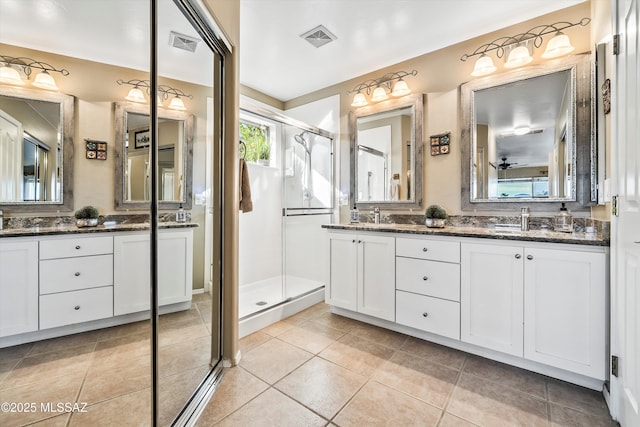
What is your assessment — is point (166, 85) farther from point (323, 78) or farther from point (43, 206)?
point (323, 78)

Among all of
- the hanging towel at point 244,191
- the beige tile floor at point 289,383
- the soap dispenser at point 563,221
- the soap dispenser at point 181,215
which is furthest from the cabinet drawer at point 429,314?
the soap dispenser at point 181,215

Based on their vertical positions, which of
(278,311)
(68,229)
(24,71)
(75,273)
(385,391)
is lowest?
(385,391)

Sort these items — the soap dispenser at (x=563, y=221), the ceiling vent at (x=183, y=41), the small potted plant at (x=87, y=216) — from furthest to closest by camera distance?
the soap dispenser at (x=563, y=221), the ceiling vent at (x=183, y=41), the small potted plant at (x=87, y=216)

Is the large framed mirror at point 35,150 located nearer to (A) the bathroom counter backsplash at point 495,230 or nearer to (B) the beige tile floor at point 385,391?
(B) the beige tile floor at point 385,391

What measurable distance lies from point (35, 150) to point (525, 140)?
2880 millimetres

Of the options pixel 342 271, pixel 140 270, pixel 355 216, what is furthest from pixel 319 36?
pixel 140 270

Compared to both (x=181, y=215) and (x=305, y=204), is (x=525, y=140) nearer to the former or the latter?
(x=305, y=204)

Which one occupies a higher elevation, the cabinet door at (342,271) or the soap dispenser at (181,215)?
the soap dispenser at (181,215)

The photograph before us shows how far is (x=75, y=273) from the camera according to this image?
101cm

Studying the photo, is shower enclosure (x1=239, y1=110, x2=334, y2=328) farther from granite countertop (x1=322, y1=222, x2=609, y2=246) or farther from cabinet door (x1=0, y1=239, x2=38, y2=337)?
cabinet door (x1=0, y1=239, x2=38, y2=337)

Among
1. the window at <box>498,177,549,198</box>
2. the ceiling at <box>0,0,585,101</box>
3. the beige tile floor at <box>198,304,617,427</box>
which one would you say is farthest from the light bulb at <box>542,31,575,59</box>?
the beige tile floor at <box>198,304,617,427</box>

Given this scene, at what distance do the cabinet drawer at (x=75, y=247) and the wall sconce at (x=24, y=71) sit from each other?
0.48m

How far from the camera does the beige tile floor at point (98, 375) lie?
784 mm

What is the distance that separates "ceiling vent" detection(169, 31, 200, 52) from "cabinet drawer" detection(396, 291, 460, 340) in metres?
2.20
